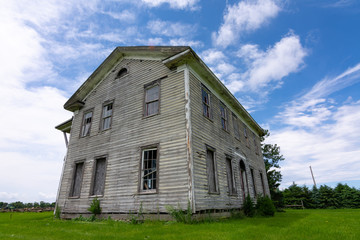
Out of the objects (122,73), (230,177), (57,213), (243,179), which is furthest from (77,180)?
(243,179)

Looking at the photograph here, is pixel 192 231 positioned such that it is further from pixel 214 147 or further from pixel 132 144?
pixel 132 144

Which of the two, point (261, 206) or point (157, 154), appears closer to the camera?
point (157, 154)

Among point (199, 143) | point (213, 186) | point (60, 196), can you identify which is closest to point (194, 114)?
point (199, 143)

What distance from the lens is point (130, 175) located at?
9.76 meters

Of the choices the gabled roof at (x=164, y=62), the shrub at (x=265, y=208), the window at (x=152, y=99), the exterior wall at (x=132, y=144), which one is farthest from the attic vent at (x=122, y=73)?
the shrub at (x=265, y=208)

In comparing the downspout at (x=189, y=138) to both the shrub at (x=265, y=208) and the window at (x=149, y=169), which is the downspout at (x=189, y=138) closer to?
the window at (x=149, y=169)

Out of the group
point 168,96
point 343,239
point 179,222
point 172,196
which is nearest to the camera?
point 343,239

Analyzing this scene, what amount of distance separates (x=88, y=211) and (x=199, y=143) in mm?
6581

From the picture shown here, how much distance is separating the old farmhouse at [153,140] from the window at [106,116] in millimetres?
61

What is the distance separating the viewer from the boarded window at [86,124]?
1335 cm

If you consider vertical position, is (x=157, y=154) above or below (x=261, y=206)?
above

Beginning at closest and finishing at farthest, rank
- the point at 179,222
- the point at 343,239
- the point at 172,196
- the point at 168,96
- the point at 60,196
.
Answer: the point at 343,239 < the point at 179,222 < the point at 172,196 < the point at 168,96 < the point at 60,196

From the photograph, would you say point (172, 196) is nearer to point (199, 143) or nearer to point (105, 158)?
point (199, 143)

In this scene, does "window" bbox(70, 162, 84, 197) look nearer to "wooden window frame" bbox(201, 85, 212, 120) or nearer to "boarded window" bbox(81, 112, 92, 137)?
"boarded window" bbox(81, 112, 92, 137)
